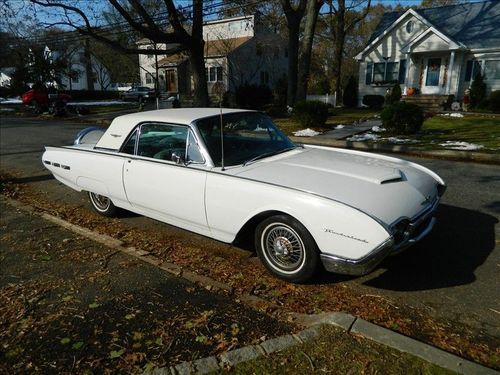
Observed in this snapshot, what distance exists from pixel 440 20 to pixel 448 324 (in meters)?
27.8

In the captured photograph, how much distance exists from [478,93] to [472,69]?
8.25ft

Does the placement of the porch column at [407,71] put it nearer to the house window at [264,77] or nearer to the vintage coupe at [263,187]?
the house window at [264,77]

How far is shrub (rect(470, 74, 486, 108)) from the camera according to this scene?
20.5 metres

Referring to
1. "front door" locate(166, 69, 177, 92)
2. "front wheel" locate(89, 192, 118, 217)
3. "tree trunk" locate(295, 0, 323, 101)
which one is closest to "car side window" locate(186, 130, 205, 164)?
"front wheel" locate(89, 192, 118, 217)

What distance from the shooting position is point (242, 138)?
438cm

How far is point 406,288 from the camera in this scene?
11.3ft

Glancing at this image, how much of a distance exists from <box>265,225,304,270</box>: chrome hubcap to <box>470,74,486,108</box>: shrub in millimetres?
21101

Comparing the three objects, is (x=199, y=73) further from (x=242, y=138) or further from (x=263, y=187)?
(x=263, y=187)

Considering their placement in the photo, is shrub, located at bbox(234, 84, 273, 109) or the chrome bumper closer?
the chrome bumper

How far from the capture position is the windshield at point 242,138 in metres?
4.06

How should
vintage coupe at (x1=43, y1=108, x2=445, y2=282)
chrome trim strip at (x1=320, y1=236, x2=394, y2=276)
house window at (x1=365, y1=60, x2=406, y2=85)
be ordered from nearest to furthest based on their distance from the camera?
chrome trim strip at (x1=320, y1=236, x2=394, y2=276)
vintage coupe at (x1=43, y1=108, x2=445, y2=282)
house window at (x1=365, y1=60, x2=406, y2=85)

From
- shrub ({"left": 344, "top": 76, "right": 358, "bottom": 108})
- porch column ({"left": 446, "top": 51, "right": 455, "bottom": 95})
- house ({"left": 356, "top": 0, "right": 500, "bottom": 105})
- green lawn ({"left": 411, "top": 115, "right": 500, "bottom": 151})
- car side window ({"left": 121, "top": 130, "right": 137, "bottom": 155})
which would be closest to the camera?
car side window ({"left": 121, "top": 130, "right": 137, "bottom": 155})

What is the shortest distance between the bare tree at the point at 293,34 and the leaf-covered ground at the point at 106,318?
19025 millimetres

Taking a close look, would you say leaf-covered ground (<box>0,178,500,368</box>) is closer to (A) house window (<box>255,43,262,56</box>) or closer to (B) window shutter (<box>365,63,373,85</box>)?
(B) window shutter (<box>365,63,373,85</box>)
